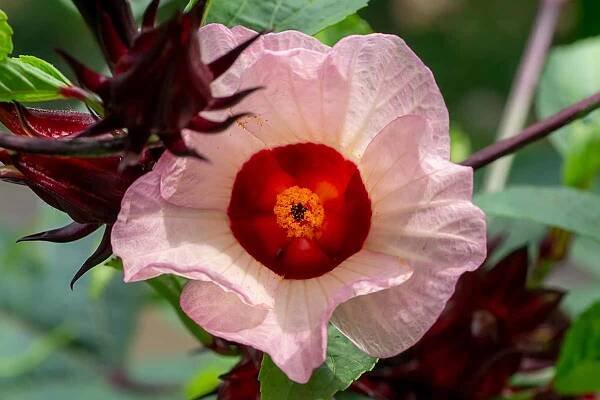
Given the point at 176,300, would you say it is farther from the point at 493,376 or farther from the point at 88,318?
the point at 88,318

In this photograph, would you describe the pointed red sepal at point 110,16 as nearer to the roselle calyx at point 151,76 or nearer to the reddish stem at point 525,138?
the roselle calyx at point 151,76

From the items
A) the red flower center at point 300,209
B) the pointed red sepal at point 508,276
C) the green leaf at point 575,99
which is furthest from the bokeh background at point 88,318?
the red flower center at point 300,209

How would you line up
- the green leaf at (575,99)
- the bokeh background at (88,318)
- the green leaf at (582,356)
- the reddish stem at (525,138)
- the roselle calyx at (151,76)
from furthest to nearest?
the bokeh background at (88,318) < the green leaf at (575,99) < the green leaf at (582,356) < the reddish stem at (525,138) < the roselle calyx at (151,76)

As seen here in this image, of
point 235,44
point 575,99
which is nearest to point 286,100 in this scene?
point 235,44

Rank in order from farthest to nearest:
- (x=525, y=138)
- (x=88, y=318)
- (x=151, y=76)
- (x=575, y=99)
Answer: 1. (x=88, y=318)
2. (x=575, y=99)
3. (x=525, y=138)
4. (x=151, y=76)

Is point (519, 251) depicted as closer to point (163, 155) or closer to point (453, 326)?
point (453, 326)

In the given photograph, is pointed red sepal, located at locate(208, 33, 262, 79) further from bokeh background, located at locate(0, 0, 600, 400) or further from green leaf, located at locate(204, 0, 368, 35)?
bokeh background, located at locate(0, 0, 600, 400)

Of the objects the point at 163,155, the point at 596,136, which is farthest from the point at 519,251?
the point at 163,155
